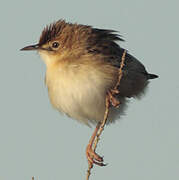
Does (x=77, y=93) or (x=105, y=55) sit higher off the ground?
(x=105, y=55)

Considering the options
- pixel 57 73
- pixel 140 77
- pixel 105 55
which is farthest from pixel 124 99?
pixel 57 73

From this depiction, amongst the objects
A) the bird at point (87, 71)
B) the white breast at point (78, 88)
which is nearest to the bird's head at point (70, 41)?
the bird at point (87, 71)

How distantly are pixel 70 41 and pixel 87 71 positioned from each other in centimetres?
106

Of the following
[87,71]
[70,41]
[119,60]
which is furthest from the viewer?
[70,41]

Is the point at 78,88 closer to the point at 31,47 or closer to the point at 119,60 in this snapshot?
the point at 119,60

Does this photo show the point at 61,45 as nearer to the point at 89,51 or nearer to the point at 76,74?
the point at 89,51

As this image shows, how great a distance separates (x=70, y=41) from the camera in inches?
253

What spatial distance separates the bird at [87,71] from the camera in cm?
563

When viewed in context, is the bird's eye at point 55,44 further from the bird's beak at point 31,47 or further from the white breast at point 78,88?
the white breast at point 78,88

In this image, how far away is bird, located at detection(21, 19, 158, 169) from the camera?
18.5 feet

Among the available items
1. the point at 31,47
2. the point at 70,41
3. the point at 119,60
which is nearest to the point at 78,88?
the point at 119,60

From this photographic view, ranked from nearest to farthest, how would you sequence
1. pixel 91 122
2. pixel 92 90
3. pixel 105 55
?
1. pixel 92 90
2. pixel 105 55
3. pixel 91 122

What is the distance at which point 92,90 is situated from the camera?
560cm

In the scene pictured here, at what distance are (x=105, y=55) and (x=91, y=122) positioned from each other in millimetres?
1597
